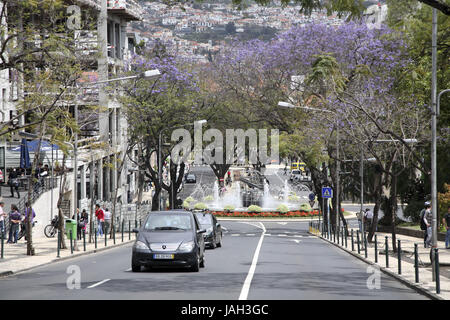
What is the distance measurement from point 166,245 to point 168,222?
115cm

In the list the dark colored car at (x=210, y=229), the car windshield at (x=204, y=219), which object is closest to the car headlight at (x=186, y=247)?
the dark colored car at (x=210, y=229)

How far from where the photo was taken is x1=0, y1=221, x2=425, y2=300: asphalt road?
14758 millimetres

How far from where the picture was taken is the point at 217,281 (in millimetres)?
17438

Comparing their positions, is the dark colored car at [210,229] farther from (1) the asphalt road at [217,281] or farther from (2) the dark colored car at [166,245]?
(2) the dark colored car at [166,245]

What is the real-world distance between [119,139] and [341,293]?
52.2 m

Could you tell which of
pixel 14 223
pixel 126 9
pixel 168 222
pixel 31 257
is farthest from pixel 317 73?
pixel 126 9

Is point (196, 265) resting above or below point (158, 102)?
below

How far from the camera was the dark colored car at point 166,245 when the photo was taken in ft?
63.5

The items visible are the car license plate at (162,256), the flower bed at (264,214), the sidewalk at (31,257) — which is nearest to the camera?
the car license plate at (162,256)

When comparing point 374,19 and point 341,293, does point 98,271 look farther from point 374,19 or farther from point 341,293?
point 374,19

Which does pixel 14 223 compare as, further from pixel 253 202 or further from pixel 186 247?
pixel 253 202

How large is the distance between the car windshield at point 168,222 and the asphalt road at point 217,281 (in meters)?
1.13

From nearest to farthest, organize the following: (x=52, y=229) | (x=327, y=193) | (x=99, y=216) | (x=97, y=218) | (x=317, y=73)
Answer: (x=317, y=73), (x=52, y=229), (x=99, y=216), (x=97, y=218), (x=327, y=193)

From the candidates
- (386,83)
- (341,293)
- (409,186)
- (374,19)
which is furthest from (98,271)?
(374,19)
